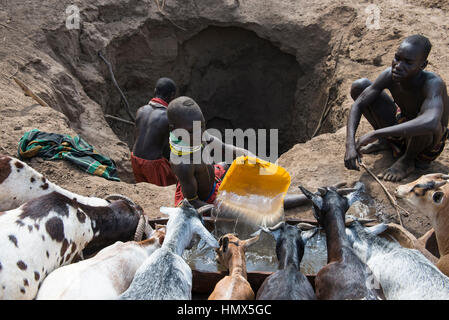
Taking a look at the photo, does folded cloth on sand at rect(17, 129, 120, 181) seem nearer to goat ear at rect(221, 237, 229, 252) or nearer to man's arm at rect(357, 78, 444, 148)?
goat ear at rect(221, 237, 229, 252)

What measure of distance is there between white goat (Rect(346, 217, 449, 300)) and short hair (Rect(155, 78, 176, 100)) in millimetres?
3221

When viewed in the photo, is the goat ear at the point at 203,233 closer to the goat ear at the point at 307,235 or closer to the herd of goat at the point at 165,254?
the herd of goat at the point at 165,254

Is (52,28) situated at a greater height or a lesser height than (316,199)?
greater

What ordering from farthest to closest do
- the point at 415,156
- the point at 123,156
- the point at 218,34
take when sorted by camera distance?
the point at 218,34 → the point at 123,156 → the point at 415,156

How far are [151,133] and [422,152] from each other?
2.97 meters

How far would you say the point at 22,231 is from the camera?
2.34 metres

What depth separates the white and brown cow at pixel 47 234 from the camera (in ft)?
7.18

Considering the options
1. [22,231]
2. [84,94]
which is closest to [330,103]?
[84,94]

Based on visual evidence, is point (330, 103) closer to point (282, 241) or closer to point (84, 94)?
point (84, 94)

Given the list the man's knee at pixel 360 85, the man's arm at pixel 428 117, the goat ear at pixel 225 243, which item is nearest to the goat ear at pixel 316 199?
the goat ear at pixel 225 243

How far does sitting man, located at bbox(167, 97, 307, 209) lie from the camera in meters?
3.37

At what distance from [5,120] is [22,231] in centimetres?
257

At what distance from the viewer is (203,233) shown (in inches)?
101

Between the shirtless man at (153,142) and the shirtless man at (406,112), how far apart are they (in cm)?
217
